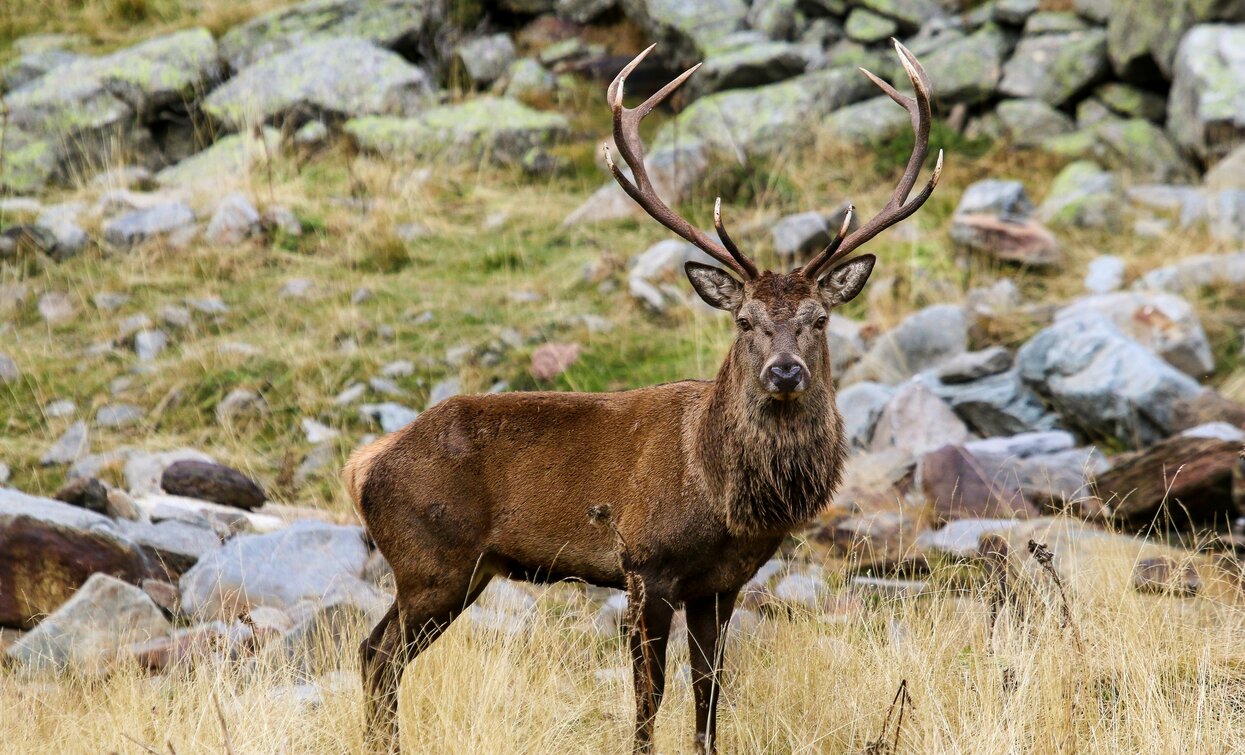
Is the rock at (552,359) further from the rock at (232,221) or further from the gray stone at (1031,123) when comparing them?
the gray stone at (1031,123)

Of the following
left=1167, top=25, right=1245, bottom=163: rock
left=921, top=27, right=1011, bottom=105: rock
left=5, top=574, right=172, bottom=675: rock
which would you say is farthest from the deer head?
left=921, top=27, right=1011, bottom=105: rock

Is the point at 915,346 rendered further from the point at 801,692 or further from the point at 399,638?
the point at 399,638

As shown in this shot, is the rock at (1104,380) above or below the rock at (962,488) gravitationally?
below

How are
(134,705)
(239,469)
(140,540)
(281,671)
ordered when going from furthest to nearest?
(239,469), (140,540), (281,671), (134,705)

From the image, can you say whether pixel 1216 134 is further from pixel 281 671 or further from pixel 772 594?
pixel 281 671

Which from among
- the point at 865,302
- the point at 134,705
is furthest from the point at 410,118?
the point at 134,705

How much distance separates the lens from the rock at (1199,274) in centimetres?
1038

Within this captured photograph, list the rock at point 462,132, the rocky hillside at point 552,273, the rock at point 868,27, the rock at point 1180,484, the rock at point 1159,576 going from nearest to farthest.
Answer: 1. the rock at point 1159,576
2. the rocky hillside at point 552,273
3. the rock at point 1180,484
4. the rock at point 462,132
5. the rock at point 868,27

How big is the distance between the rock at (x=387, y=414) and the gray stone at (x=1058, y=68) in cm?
759

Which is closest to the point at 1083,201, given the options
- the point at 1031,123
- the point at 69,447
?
the point at 1031,123

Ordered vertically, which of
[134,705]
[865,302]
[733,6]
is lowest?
[865,302]

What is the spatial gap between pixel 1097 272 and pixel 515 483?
7269 millimetres

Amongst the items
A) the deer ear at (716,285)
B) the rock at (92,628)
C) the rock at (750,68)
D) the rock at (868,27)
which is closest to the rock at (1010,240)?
the rock at (750,68)

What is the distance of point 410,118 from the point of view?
13844 millimetres
